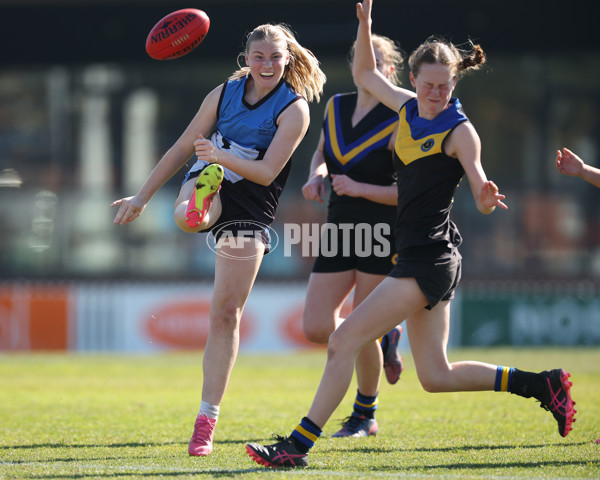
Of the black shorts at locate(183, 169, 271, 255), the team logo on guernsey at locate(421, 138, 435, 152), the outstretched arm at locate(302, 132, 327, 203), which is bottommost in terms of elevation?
the black shorts at locate(183, 169, 271, 255)

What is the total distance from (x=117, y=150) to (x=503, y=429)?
1263cm

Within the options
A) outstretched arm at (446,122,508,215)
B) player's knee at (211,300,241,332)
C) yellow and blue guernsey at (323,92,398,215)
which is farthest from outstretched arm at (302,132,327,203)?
outstretched arm at (446,122,508,215)

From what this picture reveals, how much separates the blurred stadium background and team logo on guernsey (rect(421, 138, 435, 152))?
10.6m

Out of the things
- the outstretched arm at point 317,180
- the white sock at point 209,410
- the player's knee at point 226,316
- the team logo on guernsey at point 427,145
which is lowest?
the white sock at point 209,410

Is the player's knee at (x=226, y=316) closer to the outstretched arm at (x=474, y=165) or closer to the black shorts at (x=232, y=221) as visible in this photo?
the black shorts at (x=232, y=221)

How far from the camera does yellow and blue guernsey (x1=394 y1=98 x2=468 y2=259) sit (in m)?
4.78

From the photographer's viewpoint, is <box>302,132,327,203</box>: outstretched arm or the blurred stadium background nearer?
<box>302,132,327,203</box>: outstretched arm

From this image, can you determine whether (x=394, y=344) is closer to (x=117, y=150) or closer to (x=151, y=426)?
(x=151, y=426)

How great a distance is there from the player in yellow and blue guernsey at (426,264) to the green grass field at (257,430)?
0.34 meters

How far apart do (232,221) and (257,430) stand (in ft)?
5.06

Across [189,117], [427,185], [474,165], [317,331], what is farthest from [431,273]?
[189,117]

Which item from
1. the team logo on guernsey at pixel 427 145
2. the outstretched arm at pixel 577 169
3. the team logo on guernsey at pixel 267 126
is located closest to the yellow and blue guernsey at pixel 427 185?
the team logo on guernsey at pixel 427 145

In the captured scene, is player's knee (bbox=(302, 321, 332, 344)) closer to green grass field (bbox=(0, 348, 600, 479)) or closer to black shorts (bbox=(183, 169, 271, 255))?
green grass field (bbox=(0, 348, 600, 479))

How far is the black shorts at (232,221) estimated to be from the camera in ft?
17.3
